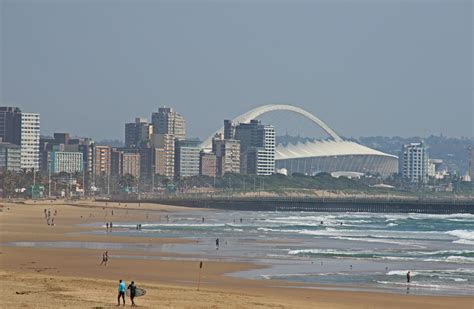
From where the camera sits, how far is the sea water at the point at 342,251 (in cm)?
4169

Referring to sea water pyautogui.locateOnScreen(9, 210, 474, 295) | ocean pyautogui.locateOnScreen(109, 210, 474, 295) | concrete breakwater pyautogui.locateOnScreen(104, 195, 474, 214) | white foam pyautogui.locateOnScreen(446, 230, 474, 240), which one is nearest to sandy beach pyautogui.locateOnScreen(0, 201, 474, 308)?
sea water pyautogui.locateOnScreen(9, 210, 474, 295)

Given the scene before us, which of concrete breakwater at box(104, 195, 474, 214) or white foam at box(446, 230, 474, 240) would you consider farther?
concrete breakwater at box(104, 195, 474, 214)

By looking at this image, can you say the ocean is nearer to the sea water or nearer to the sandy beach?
the sea water

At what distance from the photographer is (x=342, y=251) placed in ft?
185

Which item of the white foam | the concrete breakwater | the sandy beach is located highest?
the concrete breakwater

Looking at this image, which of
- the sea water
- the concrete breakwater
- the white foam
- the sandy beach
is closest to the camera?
the sandy beach

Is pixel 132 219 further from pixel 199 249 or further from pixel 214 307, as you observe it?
pixel 214 307

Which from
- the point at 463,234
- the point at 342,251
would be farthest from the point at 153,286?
the point at 463,234

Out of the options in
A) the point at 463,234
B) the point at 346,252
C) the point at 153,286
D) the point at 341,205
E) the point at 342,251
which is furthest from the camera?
the point at 341,205

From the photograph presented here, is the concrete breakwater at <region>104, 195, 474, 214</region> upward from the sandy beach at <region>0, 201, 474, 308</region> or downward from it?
upward

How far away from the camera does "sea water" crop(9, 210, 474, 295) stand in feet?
137

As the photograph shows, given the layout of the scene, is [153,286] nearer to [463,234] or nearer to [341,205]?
[463,234]

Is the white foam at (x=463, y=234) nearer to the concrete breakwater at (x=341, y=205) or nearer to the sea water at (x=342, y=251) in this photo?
the sea water at (x=342, y=251)

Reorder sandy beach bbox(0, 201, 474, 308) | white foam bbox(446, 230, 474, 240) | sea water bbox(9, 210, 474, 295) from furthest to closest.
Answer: white foam bbox(446, 230, 474, 240) → sea water bbox(9, 210, 474, 295) → sandy beach bbox(0, 201, 474, 308)
